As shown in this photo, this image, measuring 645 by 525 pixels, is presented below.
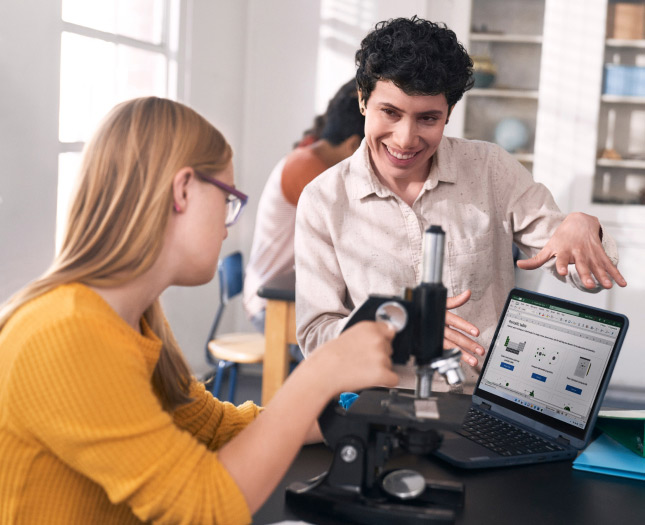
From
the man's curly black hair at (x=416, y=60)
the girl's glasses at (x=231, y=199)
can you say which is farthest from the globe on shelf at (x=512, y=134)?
the girl's glasses at (x=231, y=199)

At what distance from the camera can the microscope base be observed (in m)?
1.03

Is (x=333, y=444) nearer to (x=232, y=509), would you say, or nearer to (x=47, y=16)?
(x=232, y=509)

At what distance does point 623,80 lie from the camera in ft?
14.1

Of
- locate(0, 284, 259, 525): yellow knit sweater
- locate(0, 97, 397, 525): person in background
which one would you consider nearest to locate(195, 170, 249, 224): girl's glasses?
locate(0, 97, 397, 525): person in background

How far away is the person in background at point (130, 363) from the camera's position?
90cm

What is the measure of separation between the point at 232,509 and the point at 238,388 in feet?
11.0

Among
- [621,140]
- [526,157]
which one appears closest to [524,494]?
[526,157]

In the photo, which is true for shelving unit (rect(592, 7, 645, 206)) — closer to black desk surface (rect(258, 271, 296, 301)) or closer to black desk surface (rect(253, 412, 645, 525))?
black desk surface (rect(258, 271, 296, 301))

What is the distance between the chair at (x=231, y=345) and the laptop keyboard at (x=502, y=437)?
1.69 m

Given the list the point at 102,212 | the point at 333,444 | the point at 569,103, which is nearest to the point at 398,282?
the point at 333,444

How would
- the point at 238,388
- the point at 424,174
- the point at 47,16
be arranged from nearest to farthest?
the point at 424,174 → the point at 47,16 → the point at 238,388

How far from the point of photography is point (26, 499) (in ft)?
3.11

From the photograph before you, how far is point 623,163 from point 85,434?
405 cm

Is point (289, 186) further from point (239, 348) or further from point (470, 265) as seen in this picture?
point (470, 265)
